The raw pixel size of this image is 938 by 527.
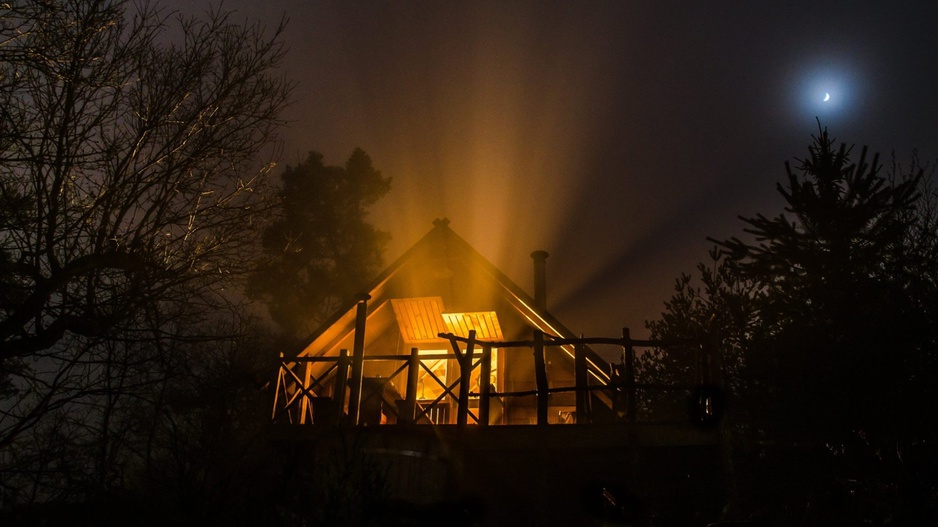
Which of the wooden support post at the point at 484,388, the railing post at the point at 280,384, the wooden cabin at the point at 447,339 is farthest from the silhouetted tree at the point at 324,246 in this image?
the wooden support post at the point at 484,388

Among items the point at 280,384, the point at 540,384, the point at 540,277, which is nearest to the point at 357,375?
the point at 280,384

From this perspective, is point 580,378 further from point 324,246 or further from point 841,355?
point 324,246

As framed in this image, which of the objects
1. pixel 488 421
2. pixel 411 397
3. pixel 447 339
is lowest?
pixel 488 421

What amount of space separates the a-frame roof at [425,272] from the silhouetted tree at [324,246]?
42.6 ft

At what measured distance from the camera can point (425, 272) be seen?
1545 centimetres

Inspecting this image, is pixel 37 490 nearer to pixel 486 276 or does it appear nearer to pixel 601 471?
pixel 601 471

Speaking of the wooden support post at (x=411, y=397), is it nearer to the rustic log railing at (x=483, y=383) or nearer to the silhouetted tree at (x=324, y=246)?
the rustic log railing at (x=483, y=383)

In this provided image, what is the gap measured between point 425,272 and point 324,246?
56.3 ft

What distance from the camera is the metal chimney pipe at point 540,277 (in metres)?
16.4

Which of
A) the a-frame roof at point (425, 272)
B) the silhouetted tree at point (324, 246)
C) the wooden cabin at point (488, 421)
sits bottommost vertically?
the wooden cabin at point (488, 421)

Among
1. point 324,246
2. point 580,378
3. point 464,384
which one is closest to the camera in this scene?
point 464,384

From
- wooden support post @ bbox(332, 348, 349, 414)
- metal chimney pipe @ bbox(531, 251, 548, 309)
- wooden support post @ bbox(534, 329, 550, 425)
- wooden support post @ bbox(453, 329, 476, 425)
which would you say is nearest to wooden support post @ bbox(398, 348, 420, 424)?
wooden support post @ bbox(453, 329, 476, 425)

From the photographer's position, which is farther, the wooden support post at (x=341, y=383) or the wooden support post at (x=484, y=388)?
the wooden support post at (x=341, y=383)

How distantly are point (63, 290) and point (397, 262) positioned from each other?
29.7 ft
